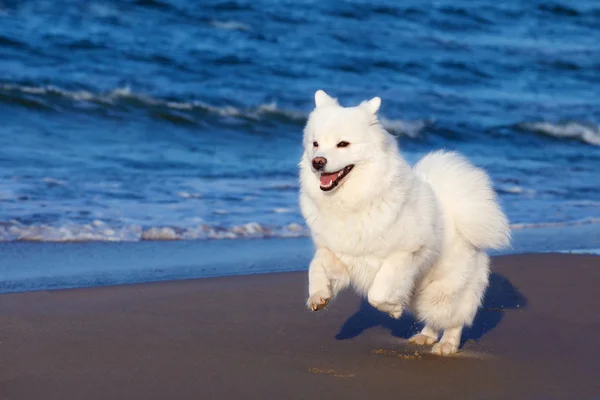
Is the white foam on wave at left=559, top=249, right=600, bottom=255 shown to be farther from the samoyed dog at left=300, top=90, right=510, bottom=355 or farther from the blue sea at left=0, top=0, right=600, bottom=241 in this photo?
the samoyed dog at left=300, top=90, right=510, bottom=355

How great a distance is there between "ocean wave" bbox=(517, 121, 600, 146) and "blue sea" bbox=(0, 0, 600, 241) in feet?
0.14

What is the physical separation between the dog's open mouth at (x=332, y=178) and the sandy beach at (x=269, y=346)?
786 mm

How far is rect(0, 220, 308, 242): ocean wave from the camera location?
6.88 m

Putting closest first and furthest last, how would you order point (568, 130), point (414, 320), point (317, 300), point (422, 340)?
point (317, 300), point (422, 340), point (414, 320), point (568, 130)

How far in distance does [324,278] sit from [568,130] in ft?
40.0

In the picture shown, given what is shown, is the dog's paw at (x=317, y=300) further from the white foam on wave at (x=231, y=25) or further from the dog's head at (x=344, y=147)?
the white foam on wave at (x=231, y=25)

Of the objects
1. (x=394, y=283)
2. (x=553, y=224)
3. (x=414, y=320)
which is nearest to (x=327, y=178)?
(x=394, y=283)

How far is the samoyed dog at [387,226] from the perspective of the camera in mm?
4207

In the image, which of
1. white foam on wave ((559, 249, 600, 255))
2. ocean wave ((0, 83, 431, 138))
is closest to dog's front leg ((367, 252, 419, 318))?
white foam on wave ((559, 249, 600, 255))

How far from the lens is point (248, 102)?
48.8 ft

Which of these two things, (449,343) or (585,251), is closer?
(449,343)

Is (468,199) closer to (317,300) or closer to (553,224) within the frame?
(317,300)

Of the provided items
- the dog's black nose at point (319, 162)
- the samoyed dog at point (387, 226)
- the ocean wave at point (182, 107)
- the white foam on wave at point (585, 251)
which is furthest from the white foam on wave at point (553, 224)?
the ocean wave at point (182, 107)

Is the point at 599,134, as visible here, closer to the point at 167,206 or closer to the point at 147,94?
the point at 147,94
